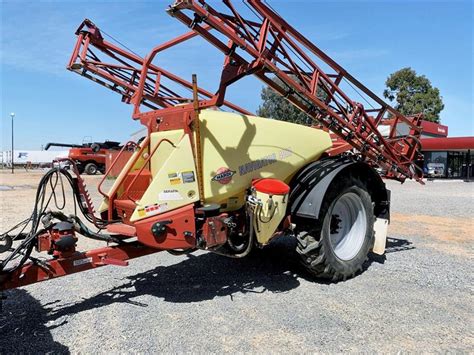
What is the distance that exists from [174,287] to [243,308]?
2.99 ft

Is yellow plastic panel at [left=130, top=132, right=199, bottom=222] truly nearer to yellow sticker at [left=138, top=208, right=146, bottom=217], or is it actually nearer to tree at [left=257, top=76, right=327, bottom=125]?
yellow sticker at [left=138, top=208, right=146, bottom=217]

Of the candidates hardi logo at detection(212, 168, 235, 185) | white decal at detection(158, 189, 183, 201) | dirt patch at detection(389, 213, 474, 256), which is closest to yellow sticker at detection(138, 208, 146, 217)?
white decal at detection(158, 189, 183, 201)

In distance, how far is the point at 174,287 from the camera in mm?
4395

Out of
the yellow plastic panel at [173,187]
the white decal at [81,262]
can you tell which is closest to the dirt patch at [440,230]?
the yellow plastic panel at [173,187]

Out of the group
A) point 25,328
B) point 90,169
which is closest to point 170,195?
point 25,328

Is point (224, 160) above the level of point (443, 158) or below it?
below

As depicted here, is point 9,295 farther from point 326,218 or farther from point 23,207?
point 23,207

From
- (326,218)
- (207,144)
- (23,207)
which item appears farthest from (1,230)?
(326,218)

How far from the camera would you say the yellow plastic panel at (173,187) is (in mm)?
3758

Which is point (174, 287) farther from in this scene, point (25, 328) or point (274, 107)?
point (274, 107)

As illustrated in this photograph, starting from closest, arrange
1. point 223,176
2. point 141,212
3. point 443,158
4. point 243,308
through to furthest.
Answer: point 141,212
point 243,308
point 223,176
point 443,158

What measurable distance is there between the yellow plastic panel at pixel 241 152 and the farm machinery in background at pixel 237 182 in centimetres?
1

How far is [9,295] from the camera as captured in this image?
4141 mm

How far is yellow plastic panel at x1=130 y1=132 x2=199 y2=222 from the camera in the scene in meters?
3.76
